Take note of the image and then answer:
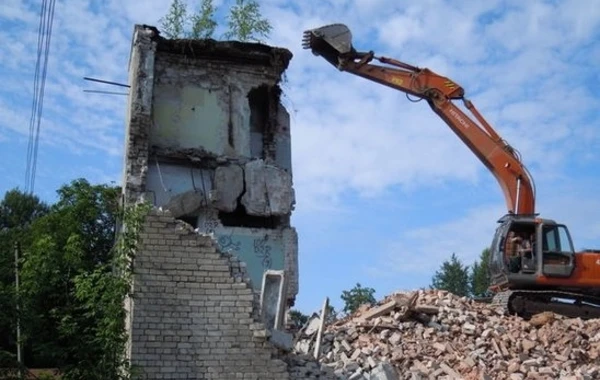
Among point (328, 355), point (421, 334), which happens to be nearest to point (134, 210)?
point (328, 355)

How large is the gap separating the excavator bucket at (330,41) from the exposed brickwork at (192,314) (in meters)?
9.11

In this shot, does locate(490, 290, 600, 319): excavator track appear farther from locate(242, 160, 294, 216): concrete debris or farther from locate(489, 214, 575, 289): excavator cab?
locate(242, 160, 294, 216): concrete debris

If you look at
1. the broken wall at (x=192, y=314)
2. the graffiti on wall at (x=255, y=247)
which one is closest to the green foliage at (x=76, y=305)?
the broken wall at (x=192, y=314)

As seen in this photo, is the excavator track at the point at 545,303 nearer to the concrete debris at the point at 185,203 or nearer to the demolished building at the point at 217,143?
the demolished building at the point at 217,143

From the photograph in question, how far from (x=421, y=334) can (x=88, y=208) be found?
5964 millimetres

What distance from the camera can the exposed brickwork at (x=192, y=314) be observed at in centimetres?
737

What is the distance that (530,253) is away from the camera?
14.3m

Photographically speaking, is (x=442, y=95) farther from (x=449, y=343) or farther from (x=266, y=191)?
(x=449, y=343)

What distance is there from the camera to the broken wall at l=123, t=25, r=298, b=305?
48.8ft

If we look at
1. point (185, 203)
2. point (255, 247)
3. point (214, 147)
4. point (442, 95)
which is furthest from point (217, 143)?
point (442, 95)

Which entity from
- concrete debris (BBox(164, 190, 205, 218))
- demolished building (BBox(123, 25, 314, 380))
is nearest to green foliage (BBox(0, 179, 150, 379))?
demolished building (BBox(123, 25, 314, 380))

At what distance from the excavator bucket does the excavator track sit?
624 cm

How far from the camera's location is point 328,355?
37.1ft

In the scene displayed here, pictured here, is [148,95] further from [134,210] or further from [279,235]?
[134,210]
